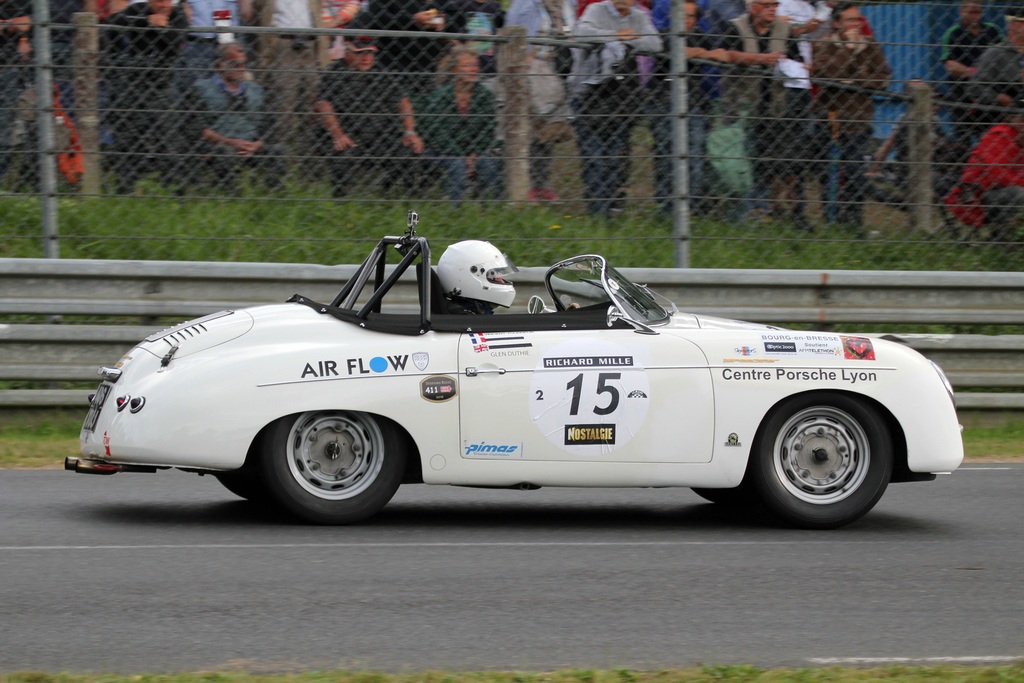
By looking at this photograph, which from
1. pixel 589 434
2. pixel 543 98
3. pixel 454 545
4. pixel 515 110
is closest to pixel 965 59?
pixel 543 98

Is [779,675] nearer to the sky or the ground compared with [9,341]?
nearer to the ground

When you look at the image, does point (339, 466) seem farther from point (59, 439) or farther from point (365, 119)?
point (365, 119)

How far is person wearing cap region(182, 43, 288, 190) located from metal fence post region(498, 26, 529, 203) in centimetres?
168

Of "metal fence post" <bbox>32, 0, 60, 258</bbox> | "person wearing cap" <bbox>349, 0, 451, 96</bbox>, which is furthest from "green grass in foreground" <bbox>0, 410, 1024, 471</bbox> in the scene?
"person wearing cap" <bbox>349, 0, 451, 96</bbox>

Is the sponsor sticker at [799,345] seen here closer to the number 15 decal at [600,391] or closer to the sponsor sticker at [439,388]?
the number 15 decal at [600,391]

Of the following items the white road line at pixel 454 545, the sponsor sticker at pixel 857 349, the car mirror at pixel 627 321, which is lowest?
the white road line at pixel 454 545

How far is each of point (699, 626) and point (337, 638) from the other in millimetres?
1368

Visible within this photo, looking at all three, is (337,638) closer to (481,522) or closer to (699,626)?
(699,626)

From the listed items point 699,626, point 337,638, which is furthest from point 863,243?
point 337,638

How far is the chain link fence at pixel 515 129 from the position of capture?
10.3m

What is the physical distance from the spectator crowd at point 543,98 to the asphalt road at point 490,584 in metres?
3.22

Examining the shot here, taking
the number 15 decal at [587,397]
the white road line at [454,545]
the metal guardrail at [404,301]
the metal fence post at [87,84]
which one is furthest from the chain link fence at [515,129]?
the white road line at [454,545]

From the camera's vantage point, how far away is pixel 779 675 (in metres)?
4.70

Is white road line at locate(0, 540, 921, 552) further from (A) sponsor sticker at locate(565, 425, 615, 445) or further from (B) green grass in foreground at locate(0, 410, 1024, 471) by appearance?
(B) green grass in foreground at locate(0, 410, 1024, 471)
